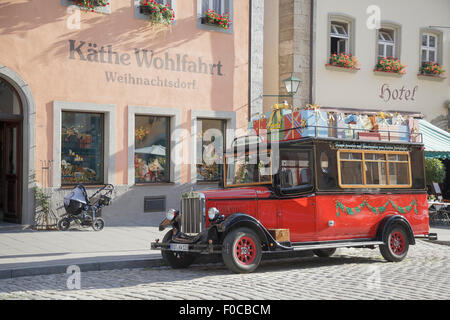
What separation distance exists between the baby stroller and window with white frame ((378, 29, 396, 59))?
10875 mm

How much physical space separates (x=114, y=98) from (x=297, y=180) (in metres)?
6.64

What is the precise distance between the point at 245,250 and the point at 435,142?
1071 cm

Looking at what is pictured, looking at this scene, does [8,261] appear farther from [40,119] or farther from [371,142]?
[371,142]

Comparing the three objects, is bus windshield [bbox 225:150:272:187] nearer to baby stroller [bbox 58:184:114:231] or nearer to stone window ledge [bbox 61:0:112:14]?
baby stroller [bbox 58:184:114:231]

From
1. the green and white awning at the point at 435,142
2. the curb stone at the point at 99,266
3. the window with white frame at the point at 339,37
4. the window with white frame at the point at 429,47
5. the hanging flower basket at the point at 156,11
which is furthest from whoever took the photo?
the window with white frame at the point at 429,47

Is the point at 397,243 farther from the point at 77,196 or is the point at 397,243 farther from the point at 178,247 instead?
the point at 77,196

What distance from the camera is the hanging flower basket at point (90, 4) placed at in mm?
14078

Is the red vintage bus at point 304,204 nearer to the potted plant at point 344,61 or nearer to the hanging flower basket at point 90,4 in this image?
the hanging flower basket at point 90,4

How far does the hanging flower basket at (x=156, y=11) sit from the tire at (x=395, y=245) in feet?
26.3

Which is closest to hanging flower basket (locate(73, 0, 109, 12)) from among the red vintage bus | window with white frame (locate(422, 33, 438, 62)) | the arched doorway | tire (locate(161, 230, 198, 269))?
the arched doorway

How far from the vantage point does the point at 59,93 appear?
13953 millimetres

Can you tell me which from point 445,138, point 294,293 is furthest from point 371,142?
point 445,138

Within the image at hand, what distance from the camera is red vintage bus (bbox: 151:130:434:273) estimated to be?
886 centimetres

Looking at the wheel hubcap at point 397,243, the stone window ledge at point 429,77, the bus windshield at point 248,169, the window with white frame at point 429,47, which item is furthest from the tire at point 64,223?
the window with white frame at point 429,47
